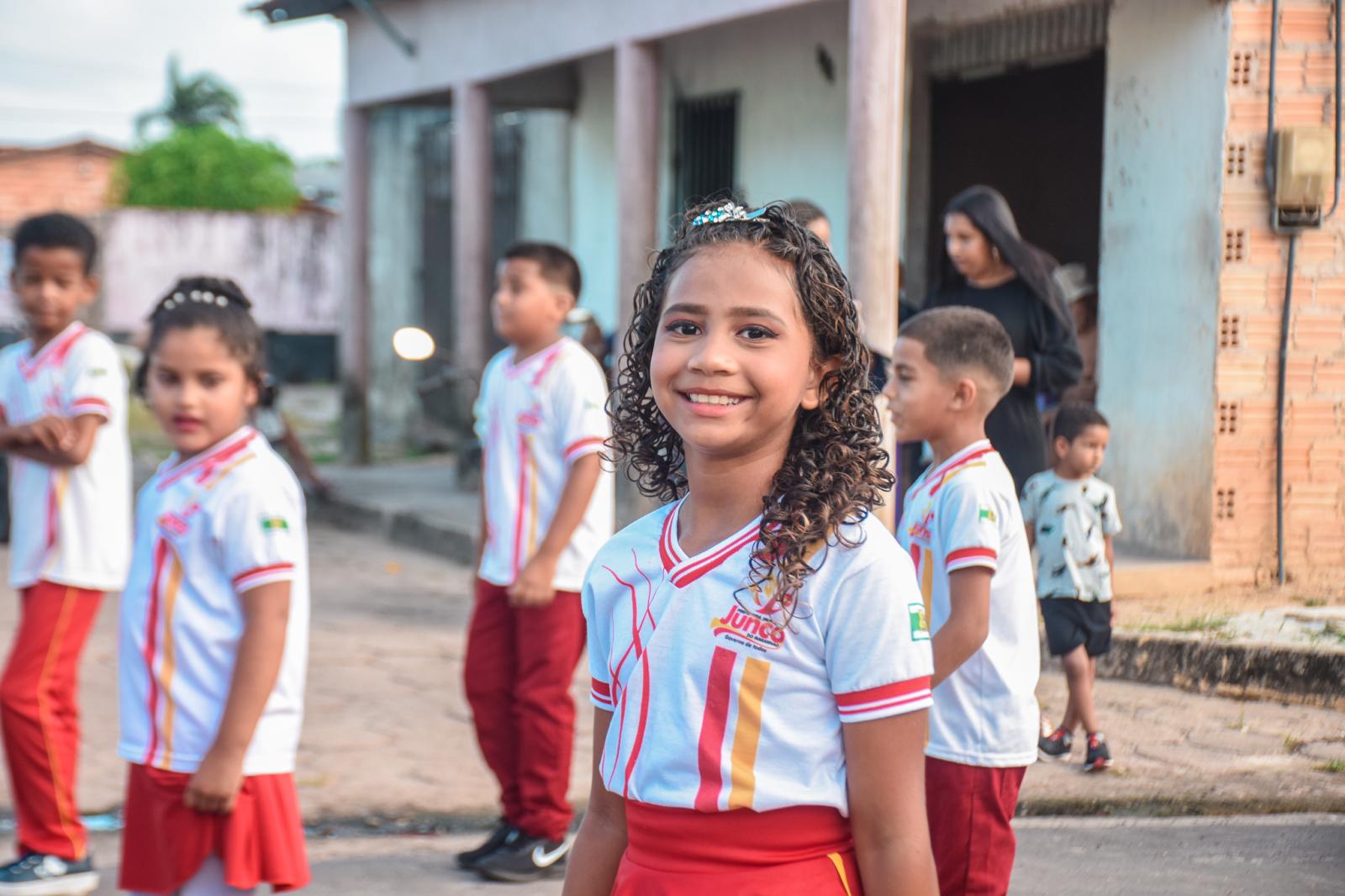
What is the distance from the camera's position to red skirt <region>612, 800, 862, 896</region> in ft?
5.90

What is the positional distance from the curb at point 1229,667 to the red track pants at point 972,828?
2.45 meters

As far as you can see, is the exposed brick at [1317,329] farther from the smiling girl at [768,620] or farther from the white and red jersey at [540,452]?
the smiling girl at [768,620]

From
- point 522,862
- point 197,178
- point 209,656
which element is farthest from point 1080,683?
point 197,178

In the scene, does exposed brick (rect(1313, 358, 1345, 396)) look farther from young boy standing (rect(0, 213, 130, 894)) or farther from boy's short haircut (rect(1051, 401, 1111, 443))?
young boy standing (rect(0, 213, 130, 894))

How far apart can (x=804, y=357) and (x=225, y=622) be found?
4.88ft

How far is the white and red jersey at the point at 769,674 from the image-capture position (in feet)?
5.85

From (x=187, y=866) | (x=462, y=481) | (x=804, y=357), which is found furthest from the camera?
(x=462, y=481)

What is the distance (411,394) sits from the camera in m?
14.6

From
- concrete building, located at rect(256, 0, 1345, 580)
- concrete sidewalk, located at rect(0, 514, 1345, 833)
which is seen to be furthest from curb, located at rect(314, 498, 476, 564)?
concrete sidewalk, located at rect(0, 514, 1345, 833)

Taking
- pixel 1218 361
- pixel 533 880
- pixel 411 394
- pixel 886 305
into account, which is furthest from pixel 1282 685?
pixel 411 394

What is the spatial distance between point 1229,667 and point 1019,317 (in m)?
1.34

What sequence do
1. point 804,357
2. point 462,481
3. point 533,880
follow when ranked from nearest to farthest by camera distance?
point 804,357 < point 533,880 < point 462,481

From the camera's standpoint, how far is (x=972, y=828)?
282 cm

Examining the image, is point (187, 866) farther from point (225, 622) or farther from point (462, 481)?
point (462, 481)
